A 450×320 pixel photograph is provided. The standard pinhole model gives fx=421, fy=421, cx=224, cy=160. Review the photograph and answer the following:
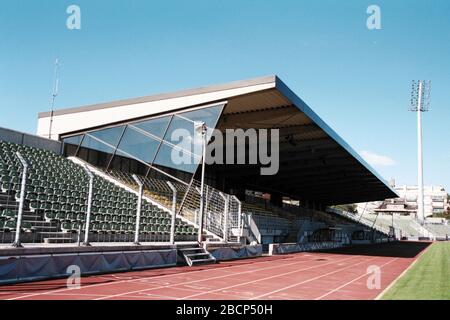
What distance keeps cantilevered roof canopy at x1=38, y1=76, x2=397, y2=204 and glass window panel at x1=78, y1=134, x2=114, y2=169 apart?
3.09ft

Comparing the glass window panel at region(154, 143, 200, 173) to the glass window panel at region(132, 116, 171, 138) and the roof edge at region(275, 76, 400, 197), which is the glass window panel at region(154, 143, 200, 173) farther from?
the roof edge at region(275, 76, 400, 197)

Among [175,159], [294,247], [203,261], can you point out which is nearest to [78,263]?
[203,261]

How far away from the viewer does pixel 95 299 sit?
9.84m

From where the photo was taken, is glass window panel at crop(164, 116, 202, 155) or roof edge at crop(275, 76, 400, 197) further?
glass window panel at crop(164, 116, 202, 155)

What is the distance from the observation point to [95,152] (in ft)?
89.9

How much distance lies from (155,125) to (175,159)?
2448mm

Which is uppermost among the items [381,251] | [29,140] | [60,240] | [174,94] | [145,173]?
[174,94]

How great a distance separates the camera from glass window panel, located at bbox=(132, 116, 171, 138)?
2475 cm

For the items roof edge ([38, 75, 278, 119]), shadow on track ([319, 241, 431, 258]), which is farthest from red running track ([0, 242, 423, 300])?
shadow on track ([319, 241, 431, 258])

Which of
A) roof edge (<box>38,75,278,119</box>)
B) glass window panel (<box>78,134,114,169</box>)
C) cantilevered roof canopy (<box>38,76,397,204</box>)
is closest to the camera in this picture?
roof edge (<box>38,75,278,119</box>)

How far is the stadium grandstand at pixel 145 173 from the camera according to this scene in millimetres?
16766

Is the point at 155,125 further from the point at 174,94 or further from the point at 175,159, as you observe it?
the point at 175,159

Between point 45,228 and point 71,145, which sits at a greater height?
point 71,145
